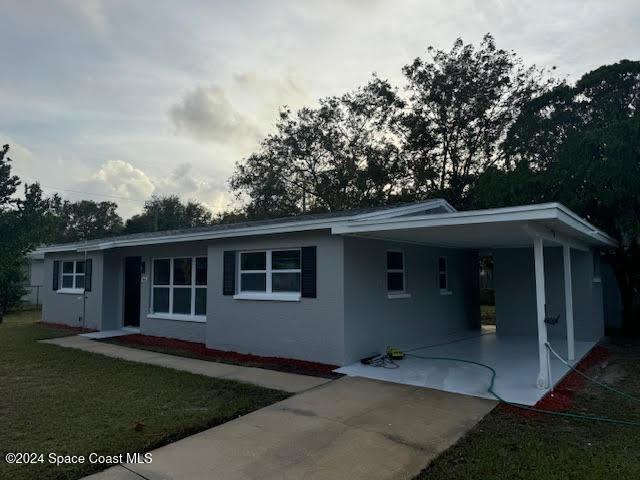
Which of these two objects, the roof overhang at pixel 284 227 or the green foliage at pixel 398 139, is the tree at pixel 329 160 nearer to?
the green foliage at pixel 398 139

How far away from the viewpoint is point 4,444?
4328mm

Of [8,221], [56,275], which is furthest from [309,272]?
[56,275]

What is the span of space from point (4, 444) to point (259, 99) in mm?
10620

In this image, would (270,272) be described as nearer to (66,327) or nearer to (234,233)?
(234,233)

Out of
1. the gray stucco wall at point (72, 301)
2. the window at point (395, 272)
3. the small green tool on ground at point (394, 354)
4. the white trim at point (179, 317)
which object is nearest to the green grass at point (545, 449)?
the small green tool on ground at point (394, 354)

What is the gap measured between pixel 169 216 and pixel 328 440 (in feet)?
152

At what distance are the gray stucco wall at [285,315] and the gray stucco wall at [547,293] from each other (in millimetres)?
6540

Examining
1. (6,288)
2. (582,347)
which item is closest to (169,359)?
(582,347)

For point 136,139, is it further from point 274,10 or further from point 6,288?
point 6,288

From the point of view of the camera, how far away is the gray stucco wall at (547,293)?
1098cm

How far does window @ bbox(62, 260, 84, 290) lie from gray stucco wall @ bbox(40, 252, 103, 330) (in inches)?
8.3

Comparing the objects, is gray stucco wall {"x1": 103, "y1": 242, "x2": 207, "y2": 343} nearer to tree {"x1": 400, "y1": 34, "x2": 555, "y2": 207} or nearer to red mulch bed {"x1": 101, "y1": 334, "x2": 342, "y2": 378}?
red mulch bed {"x1": 101, "y1": 334, "x2": 342, "y2": 378}

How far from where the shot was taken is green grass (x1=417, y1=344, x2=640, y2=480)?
12.4 ft

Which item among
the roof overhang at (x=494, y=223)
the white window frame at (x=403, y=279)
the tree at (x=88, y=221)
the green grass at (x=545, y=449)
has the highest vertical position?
the tree at (x=88, y=221)
